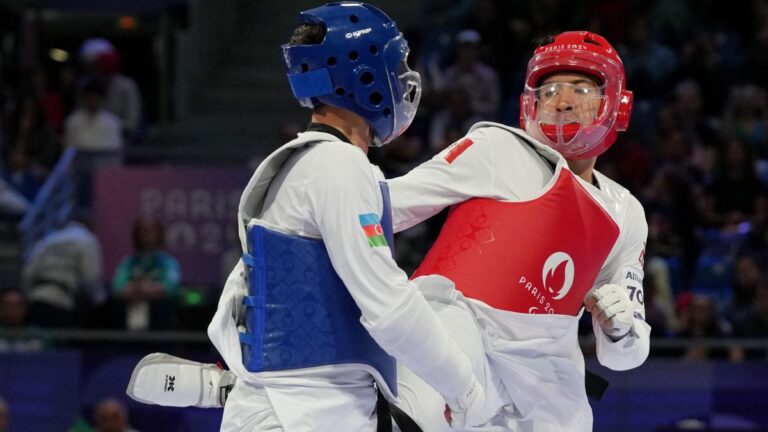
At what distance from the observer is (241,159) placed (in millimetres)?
12164

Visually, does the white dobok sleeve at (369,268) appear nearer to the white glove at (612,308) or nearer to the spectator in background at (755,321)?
the white glove at (612,308)

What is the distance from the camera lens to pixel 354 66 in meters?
4.12

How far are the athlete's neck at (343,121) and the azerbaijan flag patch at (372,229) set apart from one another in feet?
1.20

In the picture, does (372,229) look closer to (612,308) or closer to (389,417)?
(389,417)

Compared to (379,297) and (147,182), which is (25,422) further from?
(379,297)

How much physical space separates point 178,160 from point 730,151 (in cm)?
511

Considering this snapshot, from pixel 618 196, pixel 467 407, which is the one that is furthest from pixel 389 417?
pixel 618 196

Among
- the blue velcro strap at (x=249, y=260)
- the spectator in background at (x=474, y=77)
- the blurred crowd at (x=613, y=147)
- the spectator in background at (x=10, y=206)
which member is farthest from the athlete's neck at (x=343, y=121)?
the spectator in background at (x=10, y=206)

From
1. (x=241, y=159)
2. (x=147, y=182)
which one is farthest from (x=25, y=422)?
(x=241, y=159)

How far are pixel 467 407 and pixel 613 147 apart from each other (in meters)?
7.07

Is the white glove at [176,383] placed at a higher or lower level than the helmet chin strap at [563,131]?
lower

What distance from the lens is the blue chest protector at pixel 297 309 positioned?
3945mm

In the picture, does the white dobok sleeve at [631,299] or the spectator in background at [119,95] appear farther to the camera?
the spectator in background at [119,95]

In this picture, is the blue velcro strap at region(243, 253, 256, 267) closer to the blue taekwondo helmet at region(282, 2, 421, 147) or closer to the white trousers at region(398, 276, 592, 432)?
the blue taekwondo helmet at region(282, 2, 421, 147)
